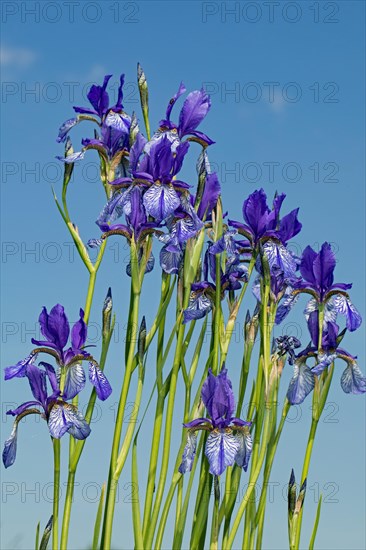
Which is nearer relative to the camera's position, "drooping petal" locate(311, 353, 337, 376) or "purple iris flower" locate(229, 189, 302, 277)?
"drooping petal" locate(311, 353, 337, 376)

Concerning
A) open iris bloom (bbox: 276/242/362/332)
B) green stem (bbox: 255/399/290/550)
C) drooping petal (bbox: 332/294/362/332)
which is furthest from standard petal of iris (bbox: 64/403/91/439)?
drooping petal (bbox: 332/294/362/332)

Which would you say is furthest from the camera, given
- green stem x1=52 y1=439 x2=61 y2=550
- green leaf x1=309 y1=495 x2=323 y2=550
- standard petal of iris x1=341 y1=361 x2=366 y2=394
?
standard petal of iris x1=341 y1=361 x2=366 y2=394

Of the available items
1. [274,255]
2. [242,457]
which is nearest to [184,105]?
[274,255]

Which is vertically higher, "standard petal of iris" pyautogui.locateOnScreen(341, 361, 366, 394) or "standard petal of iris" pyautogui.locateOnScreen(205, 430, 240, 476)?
"standard petal of iris" pyautogui.locateOnScreen(341, 361, 366, 394)

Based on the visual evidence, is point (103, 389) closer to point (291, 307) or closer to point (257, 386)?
point (257, 386)

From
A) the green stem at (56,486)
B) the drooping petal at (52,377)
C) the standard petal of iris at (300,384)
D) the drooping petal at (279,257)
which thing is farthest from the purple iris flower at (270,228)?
the green stem at (56,486)

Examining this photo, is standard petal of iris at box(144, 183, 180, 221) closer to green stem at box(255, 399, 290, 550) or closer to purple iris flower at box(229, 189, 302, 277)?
purple iris flower at box(229, 189, 302, 277)

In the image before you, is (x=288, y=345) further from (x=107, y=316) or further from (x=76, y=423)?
(x=76, y=423)
